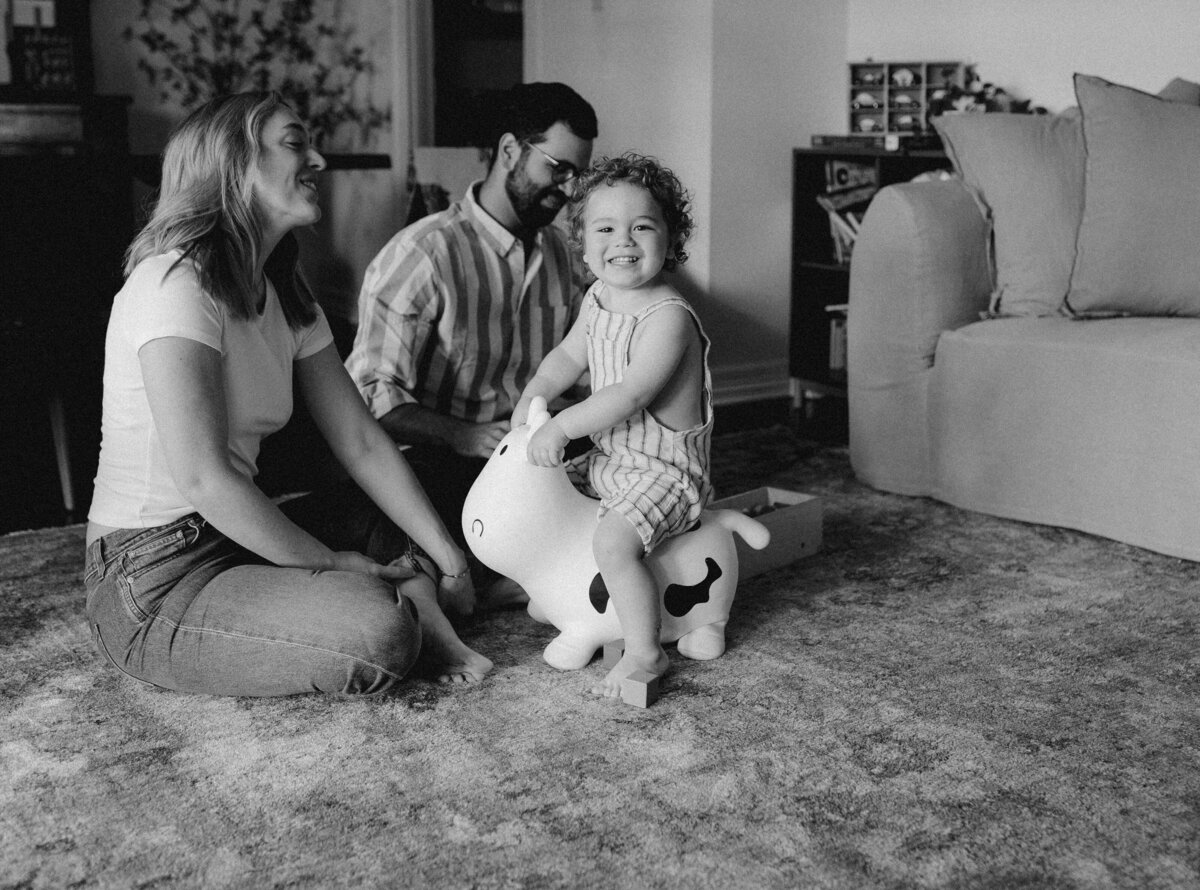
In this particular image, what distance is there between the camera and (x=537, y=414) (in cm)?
192

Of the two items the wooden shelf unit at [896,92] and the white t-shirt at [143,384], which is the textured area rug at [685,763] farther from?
the wooden shelf unit at [896,92]

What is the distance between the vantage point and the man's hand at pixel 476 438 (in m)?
2.26

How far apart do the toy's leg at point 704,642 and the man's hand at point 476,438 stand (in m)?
0.50

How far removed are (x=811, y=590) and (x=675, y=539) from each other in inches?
17.3

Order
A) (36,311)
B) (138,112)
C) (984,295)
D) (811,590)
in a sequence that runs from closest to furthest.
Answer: (811,590)
(984,295)
(36,311)
(138,112)

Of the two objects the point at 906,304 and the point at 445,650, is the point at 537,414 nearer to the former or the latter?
the point at 445,650

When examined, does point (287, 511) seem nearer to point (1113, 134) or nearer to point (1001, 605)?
point (1001, 605)

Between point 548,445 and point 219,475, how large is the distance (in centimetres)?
46

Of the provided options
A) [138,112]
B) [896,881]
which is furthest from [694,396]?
[138,112]

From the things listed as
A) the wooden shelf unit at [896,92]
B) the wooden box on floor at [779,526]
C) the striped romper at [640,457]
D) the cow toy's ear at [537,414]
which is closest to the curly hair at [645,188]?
the striped romper at [640,457]

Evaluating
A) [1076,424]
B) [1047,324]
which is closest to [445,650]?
[1076,424]

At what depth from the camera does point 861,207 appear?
3.93m

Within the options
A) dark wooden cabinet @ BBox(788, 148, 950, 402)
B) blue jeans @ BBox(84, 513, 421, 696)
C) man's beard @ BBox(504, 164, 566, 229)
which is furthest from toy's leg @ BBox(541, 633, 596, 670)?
dark wooden cabinet @ BBox(788, 148, 950, 402)

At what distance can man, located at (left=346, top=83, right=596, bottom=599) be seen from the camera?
2.33m
